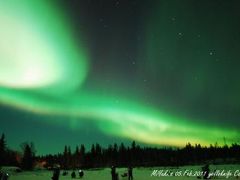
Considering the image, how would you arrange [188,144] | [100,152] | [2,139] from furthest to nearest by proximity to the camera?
1. [188,144]
2. [100,152]
3. [2,139]

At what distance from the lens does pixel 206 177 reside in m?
34.2

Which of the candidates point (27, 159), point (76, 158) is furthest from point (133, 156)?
point (27, 159)

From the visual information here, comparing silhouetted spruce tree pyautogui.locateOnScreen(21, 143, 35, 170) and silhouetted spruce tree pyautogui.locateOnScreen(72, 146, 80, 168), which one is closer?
silhouetted spruce tree pyautogui.locateOnScreen(21, 143, 35, 170)

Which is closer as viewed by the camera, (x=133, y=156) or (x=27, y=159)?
(x=27, y=159)

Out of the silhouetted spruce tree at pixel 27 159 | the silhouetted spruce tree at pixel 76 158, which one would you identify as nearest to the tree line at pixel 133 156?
the silhouetted spruce tree at pixel 76 158

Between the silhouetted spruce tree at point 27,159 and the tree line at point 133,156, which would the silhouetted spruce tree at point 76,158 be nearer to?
the tree line at point 133,156

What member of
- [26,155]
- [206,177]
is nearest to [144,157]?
[26,155]

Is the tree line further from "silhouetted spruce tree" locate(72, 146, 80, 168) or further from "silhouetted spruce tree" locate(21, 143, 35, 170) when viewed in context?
"silhouetted spruce tree" locate(21, 143, 35, 170)

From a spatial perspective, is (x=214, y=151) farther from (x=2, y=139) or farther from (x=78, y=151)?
(x=2, y=139)

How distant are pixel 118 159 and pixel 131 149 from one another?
908 inches

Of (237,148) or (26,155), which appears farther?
(237,148)

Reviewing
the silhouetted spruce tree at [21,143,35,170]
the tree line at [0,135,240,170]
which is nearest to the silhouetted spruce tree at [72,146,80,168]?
the tree line at [0,135,240,170]

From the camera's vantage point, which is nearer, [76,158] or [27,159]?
[27,159]

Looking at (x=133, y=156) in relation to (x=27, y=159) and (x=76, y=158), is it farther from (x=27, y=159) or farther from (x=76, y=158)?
(x=27, y=159)
